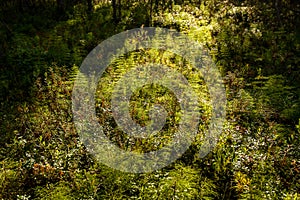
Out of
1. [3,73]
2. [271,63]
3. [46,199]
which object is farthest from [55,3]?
[46,199]

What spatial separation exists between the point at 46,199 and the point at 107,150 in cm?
130

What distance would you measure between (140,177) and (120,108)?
6.57 ft

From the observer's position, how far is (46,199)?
454 centimetres

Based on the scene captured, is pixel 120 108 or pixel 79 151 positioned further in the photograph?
pixel 120 108

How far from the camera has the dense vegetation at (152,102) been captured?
4.76 metres

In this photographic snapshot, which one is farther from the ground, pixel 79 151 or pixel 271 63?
pixel 271 63

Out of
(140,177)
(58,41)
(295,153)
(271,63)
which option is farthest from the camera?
(58,41)

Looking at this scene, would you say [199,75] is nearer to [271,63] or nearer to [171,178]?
[271,63]

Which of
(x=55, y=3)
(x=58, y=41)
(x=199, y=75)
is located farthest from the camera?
(x=55, y=3)

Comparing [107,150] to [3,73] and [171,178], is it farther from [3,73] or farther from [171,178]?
[3,73]

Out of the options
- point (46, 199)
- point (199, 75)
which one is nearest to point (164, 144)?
point (46, 199)

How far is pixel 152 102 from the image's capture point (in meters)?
6.79

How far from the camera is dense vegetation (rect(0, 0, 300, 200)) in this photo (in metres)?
4.76

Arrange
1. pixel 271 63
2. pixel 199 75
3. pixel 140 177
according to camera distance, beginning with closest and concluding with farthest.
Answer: pixel 140 177
pixel 199 75
pixel 271 63
